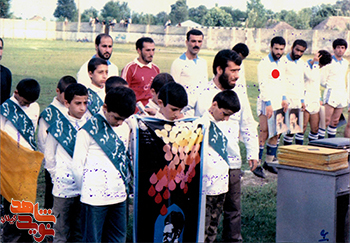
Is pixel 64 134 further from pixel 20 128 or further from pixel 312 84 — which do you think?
pixel 312 84

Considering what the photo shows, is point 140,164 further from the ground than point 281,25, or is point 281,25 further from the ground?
point 281,25

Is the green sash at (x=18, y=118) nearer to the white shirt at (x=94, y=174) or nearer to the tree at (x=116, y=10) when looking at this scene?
the white shirt at (x=94, y=174)

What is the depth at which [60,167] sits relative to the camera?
3203 millimetres

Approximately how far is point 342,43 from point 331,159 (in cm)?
354

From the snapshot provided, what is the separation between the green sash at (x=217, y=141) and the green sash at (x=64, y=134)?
91cm

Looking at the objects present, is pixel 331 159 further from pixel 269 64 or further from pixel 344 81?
pixel 344 81

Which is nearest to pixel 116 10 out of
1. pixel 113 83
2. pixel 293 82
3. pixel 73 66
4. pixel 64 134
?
pixel 73 66

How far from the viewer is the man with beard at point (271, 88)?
A: 5.77 m

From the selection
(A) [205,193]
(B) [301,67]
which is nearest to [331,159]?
(A) [205,193]

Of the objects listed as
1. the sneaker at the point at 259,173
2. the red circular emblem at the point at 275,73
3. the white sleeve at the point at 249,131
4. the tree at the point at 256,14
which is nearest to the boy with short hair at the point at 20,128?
the white sleeve at the point at 249,131

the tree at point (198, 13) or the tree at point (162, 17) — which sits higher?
the tree at point (198, 13)

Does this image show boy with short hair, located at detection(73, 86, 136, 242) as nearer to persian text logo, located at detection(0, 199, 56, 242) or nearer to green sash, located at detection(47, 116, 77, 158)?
green sash, located at detection(47, 116, 77, 158)

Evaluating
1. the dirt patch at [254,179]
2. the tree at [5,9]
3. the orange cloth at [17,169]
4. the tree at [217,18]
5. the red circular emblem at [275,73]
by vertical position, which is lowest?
the dirt patch at [254,179]

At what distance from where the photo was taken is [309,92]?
675cm
